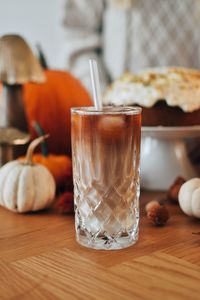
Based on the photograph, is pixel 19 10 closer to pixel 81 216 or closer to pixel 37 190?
pixel 37 190

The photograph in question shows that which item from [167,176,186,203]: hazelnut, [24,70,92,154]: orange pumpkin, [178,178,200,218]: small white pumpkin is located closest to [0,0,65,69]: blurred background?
[24,70,92,154]: orange pumpkin

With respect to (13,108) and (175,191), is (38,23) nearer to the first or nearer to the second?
(13,108)

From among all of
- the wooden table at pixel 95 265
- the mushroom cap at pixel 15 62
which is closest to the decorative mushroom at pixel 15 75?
the mushroom cap at pixel 15 62

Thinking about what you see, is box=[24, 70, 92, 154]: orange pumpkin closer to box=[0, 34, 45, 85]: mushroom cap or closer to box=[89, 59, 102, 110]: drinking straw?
box=[0, 34, 45, 85]: mushroom cap

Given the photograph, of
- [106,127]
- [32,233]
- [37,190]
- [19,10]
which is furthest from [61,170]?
[19,10]

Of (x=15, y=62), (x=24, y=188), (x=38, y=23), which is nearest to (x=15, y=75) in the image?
(x=15, y=62)
